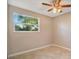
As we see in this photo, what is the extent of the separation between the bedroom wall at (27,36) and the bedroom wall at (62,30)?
29 cm

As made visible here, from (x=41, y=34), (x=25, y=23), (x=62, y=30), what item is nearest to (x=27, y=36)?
(x=25, y=23)

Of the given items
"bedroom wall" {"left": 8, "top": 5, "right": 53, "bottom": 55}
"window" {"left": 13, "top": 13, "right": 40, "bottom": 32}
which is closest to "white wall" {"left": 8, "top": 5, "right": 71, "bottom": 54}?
"bedroom wall" {"left": 8, "top": 5, "right": 53, "bottom": 55}

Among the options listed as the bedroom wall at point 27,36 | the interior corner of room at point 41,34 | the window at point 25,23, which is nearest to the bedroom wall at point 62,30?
the interior corner of room at point 41,34

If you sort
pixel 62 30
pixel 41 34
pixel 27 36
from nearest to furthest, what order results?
pixel 27 36
pixel 41 34
pixel 62 30

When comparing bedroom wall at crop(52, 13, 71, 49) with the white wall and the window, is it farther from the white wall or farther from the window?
the window

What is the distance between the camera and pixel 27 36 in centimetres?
373

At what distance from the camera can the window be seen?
3.45 meters

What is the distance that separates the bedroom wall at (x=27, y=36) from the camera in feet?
10.4

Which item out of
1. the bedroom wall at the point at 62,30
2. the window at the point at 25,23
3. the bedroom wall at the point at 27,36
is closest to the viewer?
the bedroom wall at the point at 27,36

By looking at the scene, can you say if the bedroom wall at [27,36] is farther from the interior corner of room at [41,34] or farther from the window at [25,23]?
the window at [25,23]

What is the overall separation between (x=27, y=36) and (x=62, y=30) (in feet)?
6.72

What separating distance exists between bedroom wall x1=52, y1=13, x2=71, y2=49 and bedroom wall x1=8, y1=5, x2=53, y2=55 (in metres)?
0.29

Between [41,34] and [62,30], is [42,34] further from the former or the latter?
Answer: [62,30]
